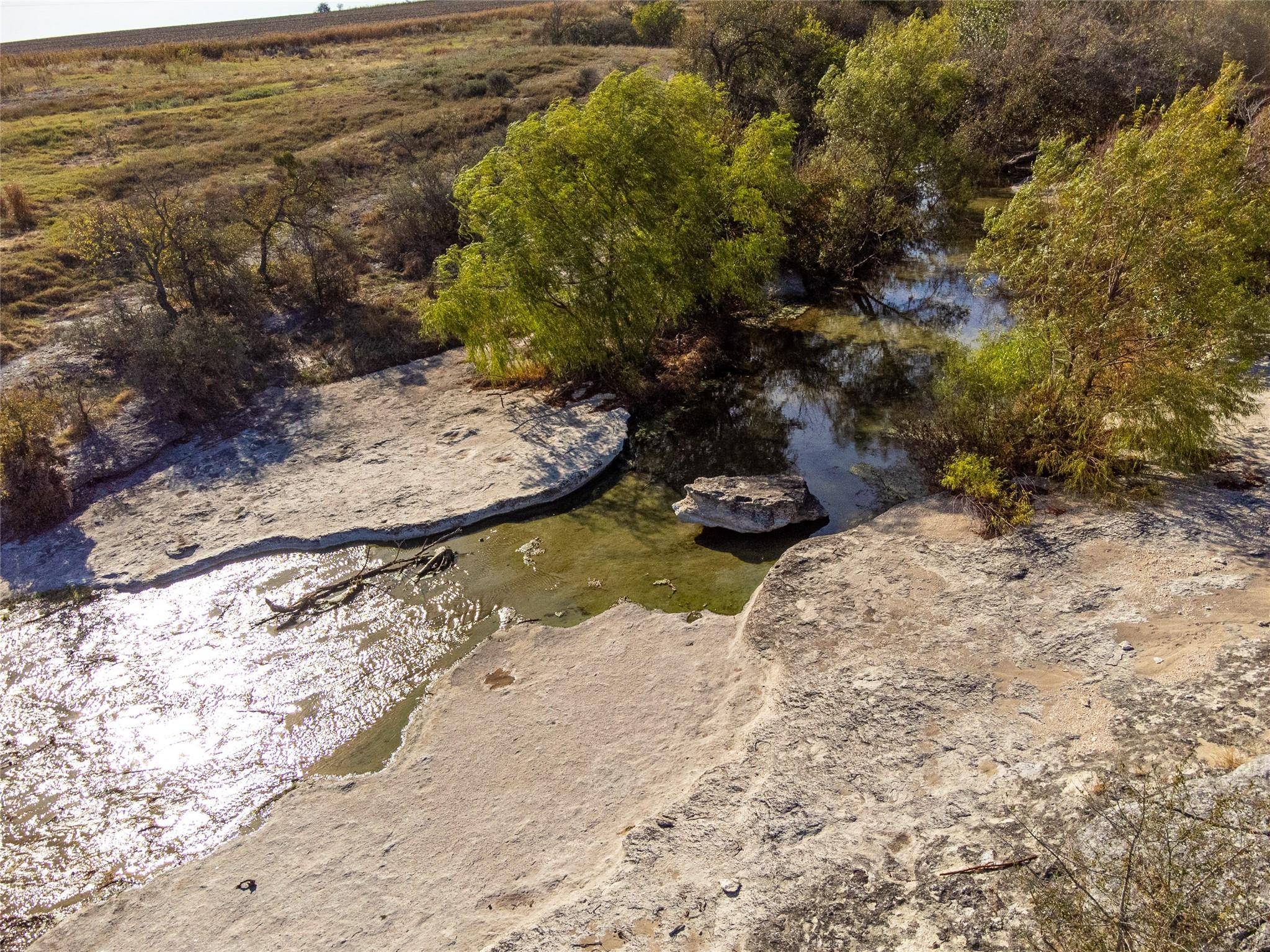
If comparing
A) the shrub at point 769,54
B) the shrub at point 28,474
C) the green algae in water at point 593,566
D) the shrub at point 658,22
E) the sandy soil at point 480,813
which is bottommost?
the sandy soil at point 480,813

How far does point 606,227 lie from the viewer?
17094 mm

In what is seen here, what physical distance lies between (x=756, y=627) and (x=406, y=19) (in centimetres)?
7347

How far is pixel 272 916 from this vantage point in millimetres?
8164

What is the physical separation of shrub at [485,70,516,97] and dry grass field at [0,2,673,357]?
360 mm

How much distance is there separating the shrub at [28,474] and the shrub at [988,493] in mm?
17986

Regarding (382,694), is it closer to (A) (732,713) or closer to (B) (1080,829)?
(A) (732,713)

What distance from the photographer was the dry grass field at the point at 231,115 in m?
27.3

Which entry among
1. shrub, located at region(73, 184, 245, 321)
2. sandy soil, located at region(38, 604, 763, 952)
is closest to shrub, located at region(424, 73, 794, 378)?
sandy soil, located at region(38, 604, 763, 952)

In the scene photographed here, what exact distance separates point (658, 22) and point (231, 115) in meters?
28.0

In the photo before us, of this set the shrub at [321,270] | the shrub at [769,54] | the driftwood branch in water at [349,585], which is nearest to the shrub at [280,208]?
the shrub at [321,270]

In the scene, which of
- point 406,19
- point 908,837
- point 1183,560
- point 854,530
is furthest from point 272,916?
point 406,19

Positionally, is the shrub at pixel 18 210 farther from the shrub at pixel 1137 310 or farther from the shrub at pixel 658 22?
the shrub at pixel 658 22

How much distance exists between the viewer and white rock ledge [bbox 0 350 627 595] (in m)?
14.4

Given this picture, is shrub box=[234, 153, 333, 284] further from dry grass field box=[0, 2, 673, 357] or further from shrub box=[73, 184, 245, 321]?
dry grass field box=[0, 2, 673, 357]
